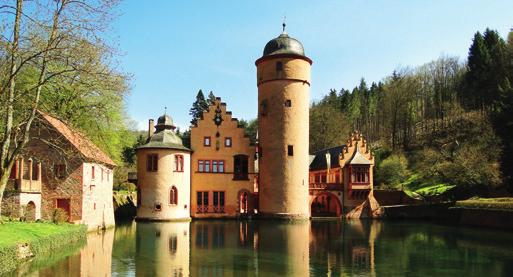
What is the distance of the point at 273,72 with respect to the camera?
4128 cm

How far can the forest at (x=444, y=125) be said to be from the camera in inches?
1645

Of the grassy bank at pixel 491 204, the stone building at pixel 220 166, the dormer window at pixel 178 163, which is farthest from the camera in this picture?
the stone building at pixel 220 166

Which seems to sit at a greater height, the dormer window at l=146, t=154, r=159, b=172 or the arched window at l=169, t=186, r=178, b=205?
the dormer window at l=146, t=154, r=159, b=172

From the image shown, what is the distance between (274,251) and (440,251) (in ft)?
24.7

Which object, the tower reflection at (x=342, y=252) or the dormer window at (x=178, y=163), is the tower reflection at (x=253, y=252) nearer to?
the tower reflection at (x=342, y=252)

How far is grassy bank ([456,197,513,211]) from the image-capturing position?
33.3 m

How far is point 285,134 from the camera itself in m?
40.9

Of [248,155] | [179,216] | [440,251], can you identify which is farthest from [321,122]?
[440,251]

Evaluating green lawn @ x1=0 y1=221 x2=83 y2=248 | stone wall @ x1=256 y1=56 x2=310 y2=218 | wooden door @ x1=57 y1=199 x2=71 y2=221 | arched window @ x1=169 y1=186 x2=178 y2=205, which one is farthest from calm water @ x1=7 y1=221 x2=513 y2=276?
stone wall @ x1=256 y1=56 x2=310 y2=218

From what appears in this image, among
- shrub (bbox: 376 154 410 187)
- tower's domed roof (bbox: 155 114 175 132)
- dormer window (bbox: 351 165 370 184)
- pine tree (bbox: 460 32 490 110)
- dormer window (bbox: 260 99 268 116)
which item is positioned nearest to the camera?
tower's domed roof (bbox: 155 114 175 132)

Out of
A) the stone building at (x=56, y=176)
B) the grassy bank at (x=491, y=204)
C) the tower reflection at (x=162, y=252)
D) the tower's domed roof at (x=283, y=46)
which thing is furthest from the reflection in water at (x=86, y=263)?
the grassy bank at (x=491, y=204)

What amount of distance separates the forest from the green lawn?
32.9 m

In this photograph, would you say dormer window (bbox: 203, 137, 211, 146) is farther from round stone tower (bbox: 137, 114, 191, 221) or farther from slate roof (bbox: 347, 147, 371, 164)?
slate roof (bbox: 347, 147, 371, 164)

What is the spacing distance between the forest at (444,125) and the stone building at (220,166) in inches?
706
